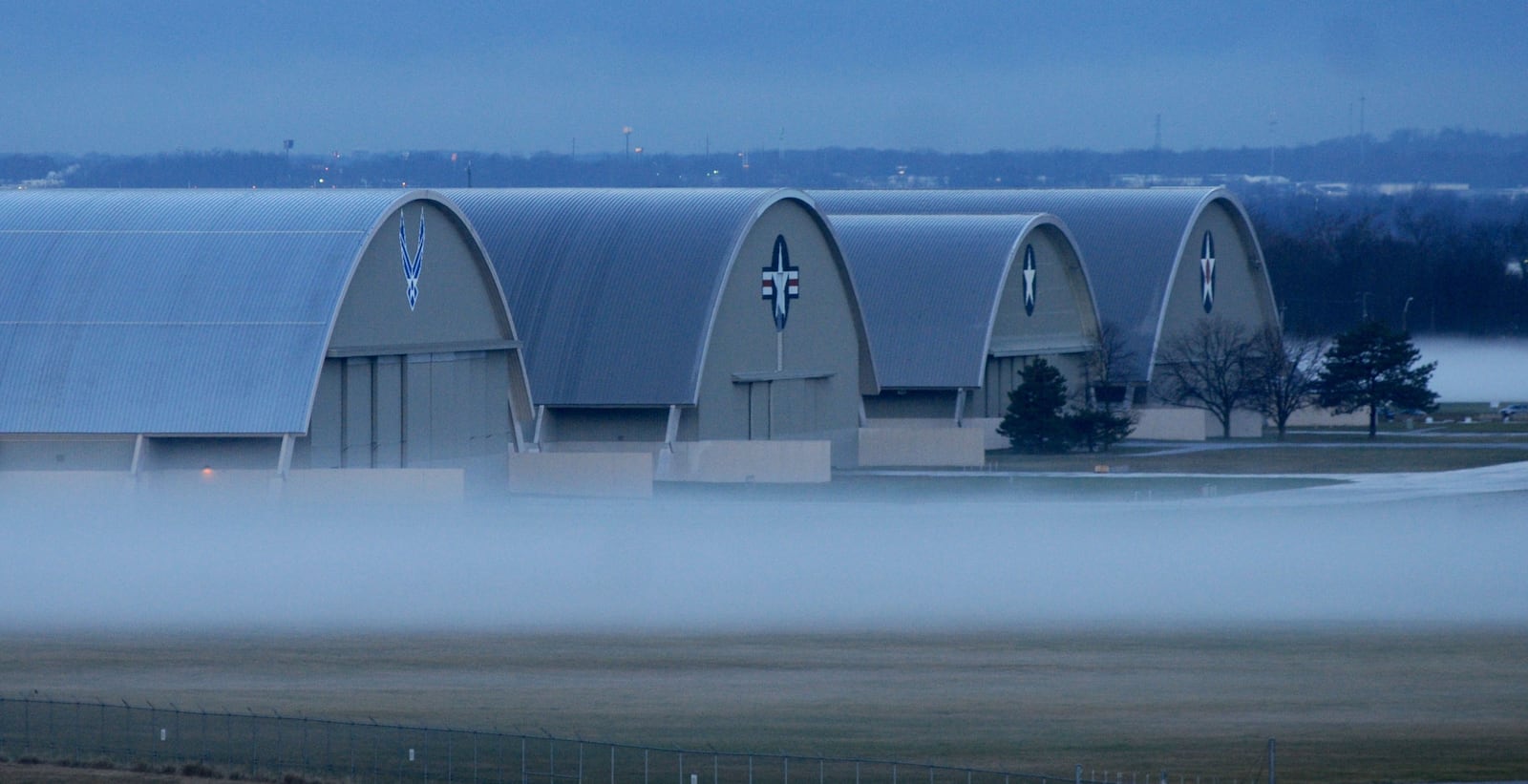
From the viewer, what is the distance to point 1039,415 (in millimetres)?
79875

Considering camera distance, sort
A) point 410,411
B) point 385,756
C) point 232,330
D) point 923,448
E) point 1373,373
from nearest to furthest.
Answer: point 385,756 → point 232,330 → point 410,411 → point 923,448 → point 1373,373

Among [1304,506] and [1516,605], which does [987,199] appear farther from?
[1516,605]

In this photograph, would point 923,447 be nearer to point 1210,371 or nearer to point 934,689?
point 1210,371

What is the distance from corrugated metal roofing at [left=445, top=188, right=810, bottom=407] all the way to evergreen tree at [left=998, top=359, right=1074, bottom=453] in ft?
43.7

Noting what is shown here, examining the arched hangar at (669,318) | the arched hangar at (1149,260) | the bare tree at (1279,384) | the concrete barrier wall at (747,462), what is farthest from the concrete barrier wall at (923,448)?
the bare tree at (1279,384)

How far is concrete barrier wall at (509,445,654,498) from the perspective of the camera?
62625 millimetres

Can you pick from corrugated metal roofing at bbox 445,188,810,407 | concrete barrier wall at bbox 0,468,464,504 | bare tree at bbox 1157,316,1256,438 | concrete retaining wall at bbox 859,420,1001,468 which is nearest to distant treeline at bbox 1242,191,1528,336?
bare tree at bbox 1157,316,1256,438

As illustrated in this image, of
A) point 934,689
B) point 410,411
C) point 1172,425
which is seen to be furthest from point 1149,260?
point 934,689

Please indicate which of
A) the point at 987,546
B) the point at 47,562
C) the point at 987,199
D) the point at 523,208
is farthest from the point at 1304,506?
the point at 987,199

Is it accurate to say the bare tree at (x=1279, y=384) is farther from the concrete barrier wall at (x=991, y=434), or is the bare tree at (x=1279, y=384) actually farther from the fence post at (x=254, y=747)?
the fence post at (x=254, y=747)

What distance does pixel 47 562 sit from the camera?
46438mm

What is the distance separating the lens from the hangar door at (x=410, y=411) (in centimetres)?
5428

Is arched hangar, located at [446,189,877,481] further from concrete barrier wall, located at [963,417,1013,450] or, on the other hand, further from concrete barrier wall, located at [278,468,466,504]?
concrete barrier wall, located at [278,468,466,504]

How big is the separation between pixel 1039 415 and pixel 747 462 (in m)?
16.0
